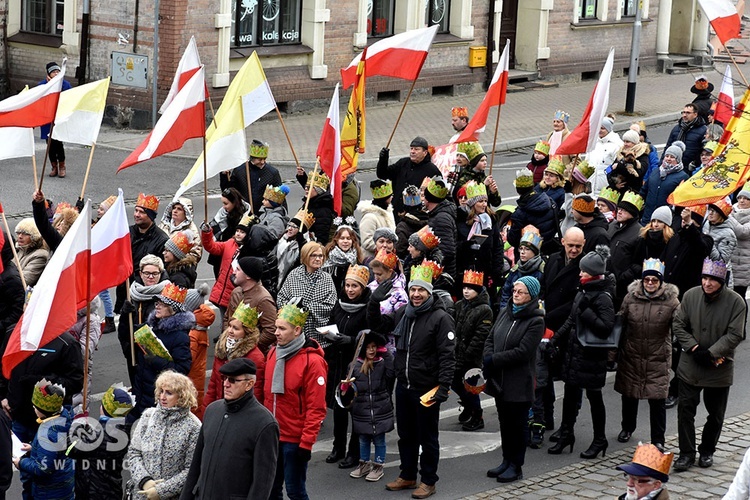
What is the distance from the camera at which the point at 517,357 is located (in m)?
10.2

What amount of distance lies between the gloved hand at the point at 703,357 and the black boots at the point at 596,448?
38.7 inches

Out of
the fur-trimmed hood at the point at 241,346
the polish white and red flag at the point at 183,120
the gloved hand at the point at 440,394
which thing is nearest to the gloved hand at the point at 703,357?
the gloved hand at the point at 440,394

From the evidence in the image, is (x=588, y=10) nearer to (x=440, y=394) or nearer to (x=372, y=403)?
(x=372, y=403)

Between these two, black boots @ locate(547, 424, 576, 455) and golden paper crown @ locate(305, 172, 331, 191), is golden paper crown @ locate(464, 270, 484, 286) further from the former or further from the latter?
golden paper crown @ locate(305, 172, 331, 191)

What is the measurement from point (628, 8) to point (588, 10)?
61.3 inches

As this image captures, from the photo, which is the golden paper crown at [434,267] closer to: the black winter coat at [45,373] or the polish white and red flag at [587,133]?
the black winter coat at [45,373]

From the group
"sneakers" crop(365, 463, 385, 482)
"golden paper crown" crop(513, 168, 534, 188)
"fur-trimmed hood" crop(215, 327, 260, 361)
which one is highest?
"golden paper crown" crop(513, 168, 534, 188)

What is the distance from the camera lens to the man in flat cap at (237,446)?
778cm

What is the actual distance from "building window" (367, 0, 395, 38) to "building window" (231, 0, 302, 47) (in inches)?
78.4

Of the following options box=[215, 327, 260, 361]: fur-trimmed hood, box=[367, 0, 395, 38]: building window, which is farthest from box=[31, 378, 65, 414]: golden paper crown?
box=[367, 0, 395, 38]: building window

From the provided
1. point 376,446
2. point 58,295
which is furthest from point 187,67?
point 376,446

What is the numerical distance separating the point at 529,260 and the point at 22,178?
1124 centimetres

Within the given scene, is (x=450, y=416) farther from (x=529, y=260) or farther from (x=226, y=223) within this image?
(x=226, y=223)

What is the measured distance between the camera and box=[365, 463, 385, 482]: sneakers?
10.4 meters
